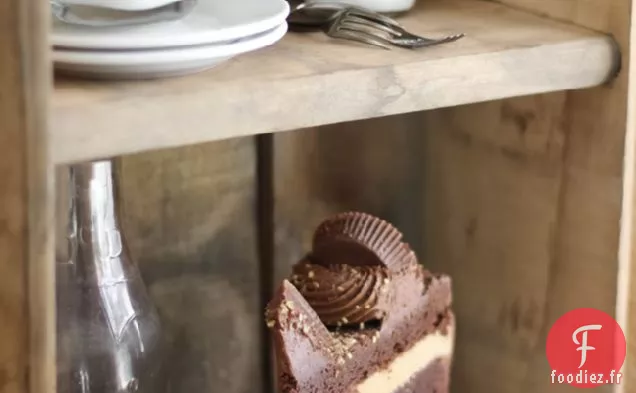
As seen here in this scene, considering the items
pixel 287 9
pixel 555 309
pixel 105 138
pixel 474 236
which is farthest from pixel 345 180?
pixel 105 138

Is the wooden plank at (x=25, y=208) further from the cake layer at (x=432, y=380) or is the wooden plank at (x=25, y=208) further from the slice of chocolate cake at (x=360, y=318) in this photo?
the cake layer at (x=432, y=380)

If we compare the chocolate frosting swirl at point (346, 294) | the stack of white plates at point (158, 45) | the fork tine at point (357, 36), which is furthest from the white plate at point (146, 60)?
the chocolate frosting swirl at point (346, 294)

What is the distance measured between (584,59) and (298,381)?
0.94 ft

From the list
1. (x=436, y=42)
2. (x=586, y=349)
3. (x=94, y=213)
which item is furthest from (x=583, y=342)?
(x=94, y=213)

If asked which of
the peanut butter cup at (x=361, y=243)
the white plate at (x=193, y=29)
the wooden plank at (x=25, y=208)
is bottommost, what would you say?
the peanut butter cup at (x=361, y=243)

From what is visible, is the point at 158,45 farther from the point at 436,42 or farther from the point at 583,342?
the point at 583,342

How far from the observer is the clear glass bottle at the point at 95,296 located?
667mm

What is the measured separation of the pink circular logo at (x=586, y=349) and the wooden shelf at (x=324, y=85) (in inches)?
7.4

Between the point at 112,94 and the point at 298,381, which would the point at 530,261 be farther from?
the point at 112,94

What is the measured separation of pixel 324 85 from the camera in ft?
1.76

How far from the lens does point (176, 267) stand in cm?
81

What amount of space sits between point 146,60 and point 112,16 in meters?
0.06

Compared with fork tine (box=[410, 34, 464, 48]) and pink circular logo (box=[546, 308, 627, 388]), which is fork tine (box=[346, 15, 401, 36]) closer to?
fork tine (box=[410, 34, 464, 48])

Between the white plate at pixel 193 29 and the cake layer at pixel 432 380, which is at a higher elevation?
the white plate at pixel 193 29
